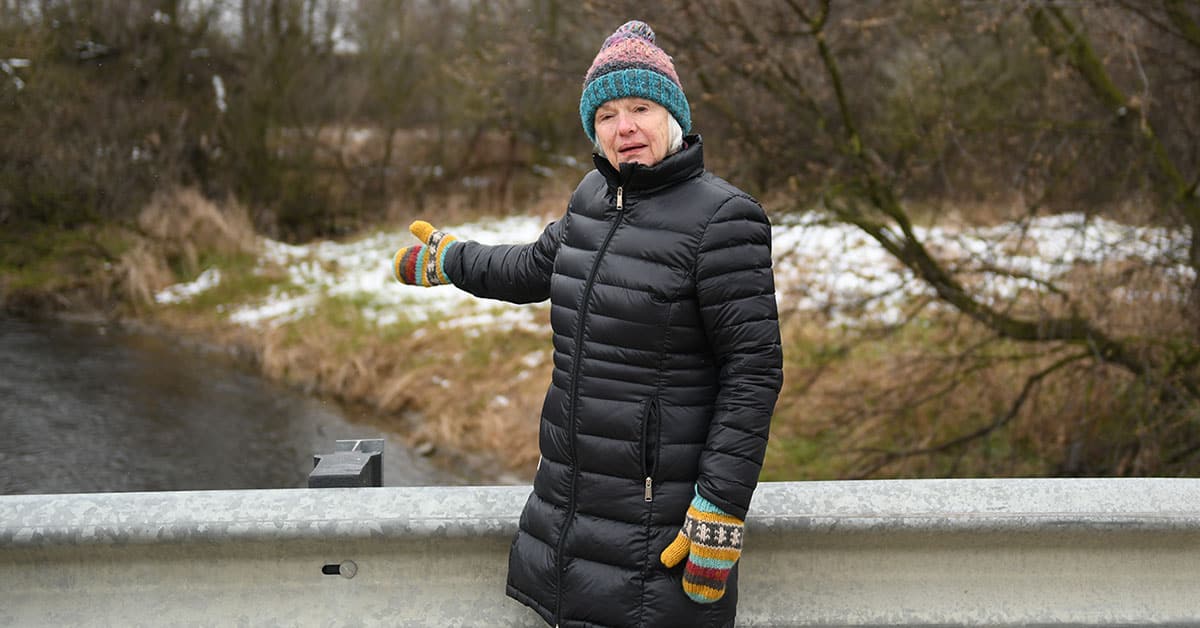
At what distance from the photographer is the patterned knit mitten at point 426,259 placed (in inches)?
112

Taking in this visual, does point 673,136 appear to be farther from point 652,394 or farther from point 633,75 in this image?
point 652,394

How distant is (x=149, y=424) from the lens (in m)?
7.90

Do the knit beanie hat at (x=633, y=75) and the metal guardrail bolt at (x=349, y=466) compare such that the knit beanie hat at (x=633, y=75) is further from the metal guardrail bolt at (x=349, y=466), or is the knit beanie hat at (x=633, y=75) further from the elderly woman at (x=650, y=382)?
the metal guardrail bolt at (x=349, y=466)

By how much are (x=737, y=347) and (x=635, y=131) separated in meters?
0.52

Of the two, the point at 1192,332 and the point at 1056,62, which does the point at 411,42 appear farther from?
the point at 1192,332

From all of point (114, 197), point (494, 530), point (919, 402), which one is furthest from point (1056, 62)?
point (114, 197)

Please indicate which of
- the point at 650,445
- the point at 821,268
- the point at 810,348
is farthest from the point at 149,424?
the point at 650,445

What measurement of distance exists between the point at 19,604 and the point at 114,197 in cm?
1064

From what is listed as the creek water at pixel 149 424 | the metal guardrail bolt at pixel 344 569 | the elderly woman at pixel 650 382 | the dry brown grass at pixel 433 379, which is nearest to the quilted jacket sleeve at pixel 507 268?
the elderly woman at pixel 650 382

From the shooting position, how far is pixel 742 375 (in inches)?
87.4

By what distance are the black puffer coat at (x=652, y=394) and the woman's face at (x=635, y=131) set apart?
0.05 metres

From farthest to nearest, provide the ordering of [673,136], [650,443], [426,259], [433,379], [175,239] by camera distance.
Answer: [175,239], [433,379], [426,259], [673,136], [650,443]

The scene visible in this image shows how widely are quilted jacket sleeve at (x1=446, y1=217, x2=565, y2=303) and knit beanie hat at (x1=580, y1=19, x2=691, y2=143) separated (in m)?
0.41

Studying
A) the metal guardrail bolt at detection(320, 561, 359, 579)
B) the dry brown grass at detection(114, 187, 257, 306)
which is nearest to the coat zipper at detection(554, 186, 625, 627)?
the metal guardrail bolt at detection(320, 561, 359, 579)
